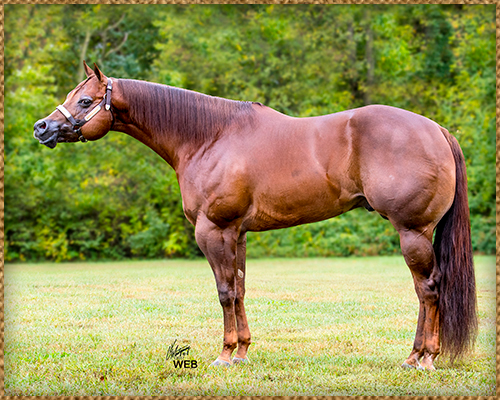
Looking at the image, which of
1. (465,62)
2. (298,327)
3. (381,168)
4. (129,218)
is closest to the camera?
(381,168)

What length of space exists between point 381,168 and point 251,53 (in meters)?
15.4

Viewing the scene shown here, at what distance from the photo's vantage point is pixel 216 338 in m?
5.46

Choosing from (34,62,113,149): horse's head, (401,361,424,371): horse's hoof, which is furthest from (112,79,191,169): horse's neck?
(401,361,424,371): horse's hoof

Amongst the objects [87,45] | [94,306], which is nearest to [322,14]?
[87,45]

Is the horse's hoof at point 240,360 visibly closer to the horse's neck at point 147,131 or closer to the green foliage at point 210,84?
the horse's neck at point 147,131

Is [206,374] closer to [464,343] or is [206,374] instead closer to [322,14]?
[464,343]

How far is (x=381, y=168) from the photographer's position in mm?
4043

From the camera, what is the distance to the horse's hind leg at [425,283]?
4043 mm

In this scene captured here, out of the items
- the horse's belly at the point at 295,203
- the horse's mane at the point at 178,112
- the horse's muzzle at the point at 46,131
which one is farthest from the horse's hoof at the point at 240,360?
the horse's muzzle at the point at 46,131

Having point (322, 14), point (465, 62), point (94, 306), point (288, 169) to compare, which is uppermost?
point (322, 14)

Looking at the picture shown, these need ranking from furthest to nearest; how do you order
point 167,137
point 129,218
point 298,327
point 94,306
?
point 129,218
point 94,306
point 298,327
point 167,137
